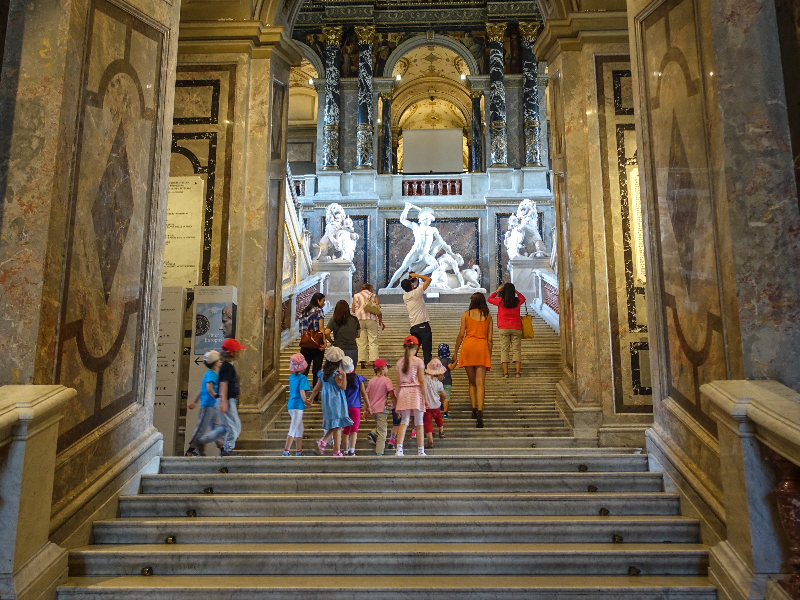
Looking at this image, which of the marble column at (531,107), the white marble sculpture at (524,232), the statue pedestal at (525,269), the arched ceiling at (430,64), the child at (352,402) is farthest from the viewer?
the arched ceiling at (430,64)

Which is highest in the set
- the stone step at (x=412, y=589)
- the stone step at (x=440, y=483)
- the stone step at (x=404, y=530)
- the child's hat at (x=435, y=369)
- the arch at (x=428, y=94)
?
the arch at (x=428, y=94)

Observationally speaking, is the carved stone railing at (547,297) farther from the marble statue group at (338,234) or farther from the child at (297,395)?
the child at (297,395)

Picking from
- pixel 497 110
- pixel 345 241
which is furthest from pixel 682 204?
pixel 497 110

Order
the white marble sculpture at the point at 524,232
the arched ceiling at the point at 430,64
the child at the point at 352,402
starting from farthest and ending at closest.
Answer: the arched ceiling at the point at 430,64
the white marble sculpture at the point at 524,232
the child at the point at 352,402

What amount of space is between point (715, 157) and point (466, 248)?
13.3 meters

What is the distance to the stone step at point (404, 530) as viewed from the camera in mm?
3154

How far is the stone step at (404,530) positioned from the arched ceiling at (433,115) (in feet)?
71.0

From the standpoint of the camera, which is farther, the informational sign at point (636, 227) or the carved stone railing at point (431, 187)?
the carved stone railing at point (431, 187)

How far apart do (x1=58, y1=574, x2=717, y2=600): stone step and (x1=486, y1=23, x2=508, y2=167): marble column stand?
49.1 ft

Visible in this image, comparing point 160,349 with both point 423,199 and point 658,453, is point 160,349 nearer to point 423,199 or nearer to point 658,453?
point 658,453

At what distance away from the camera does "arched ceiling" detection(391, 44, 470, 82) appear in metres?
19.1

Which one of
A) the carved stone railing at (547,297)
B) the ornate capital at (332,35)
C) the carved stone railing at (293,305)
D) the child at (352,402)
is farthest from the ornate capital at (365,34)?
the child at (352,402)

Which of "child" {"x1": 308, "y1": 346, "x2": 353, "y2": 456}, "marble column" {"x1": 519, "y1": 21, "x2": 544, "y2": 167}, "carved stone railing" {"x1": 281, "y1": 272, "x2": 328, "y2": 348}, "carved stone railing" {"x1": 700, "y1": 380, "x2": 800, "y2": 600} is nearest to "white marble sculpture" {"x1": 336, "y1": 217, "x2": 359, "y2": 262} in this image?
"carved stone railing" {"x1": 281, "y1": 272, "x2": 328, "y2": 348}

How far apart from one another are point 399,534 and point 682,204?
2545 mm
